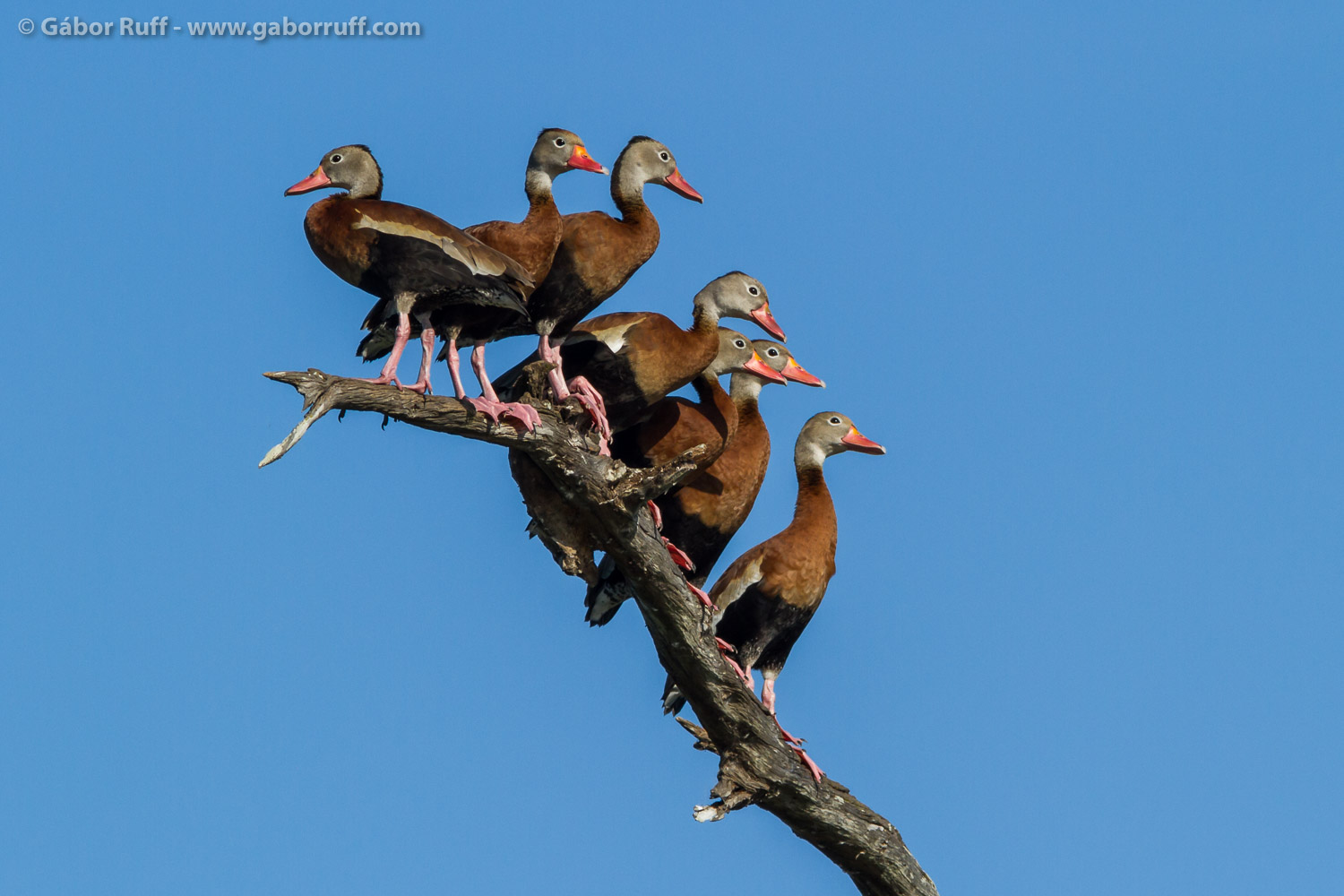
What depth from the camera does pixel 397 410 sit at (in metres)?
6.83

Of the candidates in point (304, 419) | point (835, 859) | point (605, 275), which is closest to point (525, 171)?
point (605, 275)

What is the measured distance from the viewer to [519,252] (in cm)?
792

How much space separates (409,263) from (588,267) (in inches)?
59.5

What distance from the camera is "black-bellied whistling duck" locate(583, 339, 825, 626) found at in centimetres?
895

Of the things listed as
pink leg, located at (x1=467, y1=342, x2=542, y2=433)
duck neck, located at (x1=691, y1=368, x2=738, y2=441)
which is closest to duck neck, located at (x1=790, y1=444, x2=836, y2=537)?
duck neck, located at (x1=691, y1=368, x2=738, y2=441)

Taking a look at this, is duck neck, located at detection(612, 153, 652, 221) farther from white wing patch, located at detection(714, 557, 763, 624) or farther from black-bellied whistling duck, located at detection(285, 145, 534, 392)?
white wing patch, located at detection(714, 557, 763, 624)

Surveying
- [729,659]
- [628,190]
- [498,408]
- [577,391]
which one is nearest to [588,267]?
[577,391]

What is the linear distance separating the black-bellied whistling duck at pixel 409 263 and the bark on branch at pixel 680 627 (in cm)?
33

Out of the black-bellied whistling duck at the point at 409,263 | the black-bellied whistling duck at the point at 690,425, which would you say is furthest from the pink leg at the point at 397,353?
the black-bellied whistling duck at the point at 690,425

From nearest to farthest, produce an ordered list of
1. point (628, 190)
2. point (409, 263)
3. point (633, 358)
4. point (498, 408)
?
point (409, 263) < point (498, 408) < point (633, 358) < point (628, 190)

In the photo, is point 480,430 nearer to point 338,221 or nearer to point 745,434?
point 338,221

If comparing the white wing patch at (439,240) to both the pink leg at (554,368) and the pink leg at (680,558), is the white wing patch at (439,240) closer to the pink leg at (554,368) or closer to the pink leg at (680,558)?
the pink leg at (554,368)

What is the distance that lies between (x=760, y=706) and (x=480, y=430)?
95.7 inches

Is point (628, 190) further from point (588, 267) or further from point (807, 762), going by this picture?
point (807, 762)
